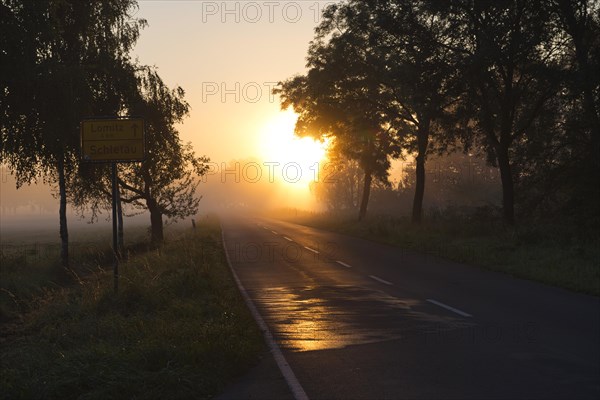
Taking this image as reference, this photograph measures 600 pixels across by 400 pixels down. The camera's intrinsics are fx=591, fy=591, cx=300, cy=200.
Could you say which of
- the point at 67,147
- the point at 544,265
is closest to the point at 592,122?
the point at 544,265

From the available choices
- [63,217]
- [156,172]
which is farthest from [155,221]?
[63,217]

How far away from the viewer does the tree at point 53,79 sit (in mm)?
15766

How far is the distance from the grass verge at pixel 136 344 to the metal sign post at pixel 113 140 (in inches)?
65.3

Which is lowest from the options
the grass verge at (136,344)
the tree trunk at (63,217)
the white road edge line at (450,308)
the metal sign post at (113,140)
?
the white road edge line at (450,308)

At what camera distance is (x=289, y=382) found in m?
6.51

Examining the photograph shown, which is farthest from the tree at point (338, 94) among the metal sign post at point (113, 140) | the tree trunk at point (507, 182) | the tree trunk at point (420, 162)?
the metal sign post at point (113, 140)

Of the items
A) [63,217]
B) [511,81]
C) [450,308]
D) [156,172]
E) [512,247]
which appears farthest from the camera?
[156,172]

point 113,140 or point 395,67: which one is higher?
point 395,67

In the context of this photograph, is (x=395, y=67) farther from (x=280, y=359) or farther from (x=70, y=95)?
(x=280, y=359)

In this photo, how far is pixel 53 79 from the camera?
1688cm

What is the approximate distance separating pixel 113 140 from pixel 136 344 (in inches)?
220

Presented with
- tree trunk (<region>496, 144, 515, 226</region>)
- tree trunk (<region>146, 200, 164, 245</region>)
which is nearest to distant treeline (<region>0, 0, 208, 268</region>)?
tree trunk (<region>146, 200, 164, 245</region>)

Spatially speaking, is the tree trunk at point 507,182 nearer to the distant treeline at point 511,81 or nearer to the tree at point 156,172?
the distant treeline at point 511,81

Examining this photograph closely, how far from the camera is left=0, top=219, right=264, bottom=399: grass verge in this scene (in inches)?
243
